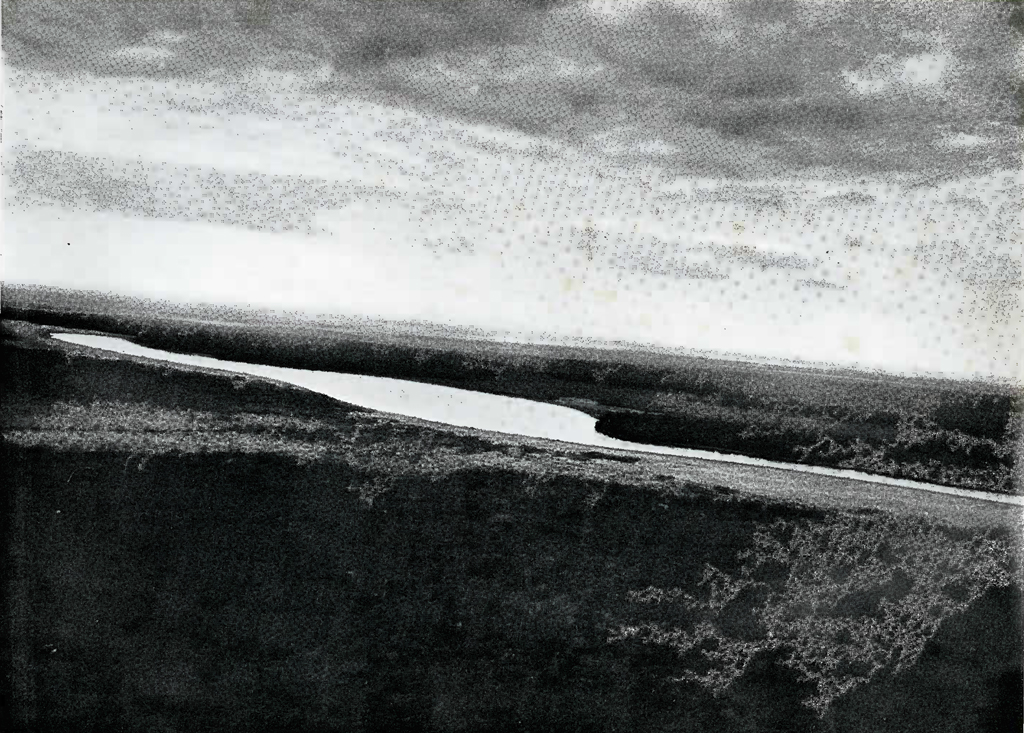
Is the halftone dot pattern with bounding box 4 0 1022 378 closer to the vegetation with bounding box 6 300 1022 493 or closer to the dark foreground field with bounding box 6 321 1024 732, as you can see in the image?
the vegetation with bounding box 6 300 1022 493

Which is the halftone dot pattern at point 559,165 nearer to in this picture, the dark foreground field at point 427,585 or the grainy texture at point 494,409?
the grainy texture at point 494,409

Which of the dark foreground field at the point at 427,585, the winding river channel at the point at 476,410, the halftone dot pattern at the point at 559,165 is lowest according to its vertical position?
the dark foreground field at the point at 427,585

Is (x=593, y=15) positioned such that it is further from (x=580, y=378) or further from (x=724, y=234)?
(x=580, y=378)

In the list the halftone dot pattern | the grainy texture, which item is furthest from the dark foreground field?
the halftone dot pattern

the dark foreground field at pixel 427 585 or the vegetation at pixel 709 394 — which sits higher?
the vegetation at pixel 709 394

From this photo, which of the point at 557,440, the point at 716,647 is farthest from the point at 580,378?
the point at 716,647

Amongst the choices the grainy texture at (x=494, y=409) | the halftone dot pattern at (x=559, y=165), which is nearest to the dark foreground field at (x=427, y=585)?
the grainy texture at (x=494, y=409)

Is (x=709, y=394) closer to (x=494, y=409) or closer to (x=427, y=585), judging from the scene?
(x=494, y=409)
